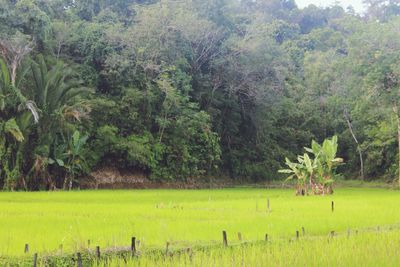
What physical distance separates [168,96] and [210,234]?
62.3 feet

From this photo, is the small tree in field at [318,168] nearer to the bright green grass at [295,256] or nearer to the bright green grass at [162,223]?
the bright green grass at [162,223]

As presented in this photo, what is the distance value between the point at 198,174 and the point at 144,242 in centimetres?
2263

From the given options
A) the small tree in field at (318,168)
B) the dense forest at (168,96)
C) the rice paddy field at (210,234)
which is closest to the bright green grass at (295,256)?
the rice paddy field at (210,234)

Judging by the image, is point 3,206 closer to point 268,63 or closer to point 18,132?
point 18,132

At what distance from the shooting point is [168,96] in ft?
89.8

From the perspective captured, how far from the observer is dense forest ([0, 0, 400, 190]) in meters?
23.0

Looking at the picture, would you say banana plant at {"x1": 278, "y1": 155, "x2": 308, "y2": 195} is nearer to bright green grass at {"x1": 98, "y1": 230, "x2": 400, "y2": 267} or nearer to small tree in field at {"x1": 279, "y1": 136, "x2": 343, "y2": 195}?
small tree in field at {"x1": 279, "y1": 136, "x2": 343, "y2": 195}

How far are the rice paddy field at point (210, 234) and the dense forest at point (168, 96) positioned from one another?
35.2ft

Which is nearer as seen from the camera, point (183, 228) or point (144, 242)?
point (144, 242)

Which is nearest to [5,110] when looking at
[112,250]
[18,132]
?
[18,132]

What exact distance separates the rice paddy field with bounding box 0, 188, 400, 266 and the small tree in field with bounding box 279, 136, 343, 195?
20.3 feet

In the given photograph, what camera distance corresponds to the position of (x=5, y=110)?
21.8 m

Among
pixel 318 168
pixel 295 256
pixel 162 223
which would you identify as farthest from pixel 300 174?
pixel 295 256

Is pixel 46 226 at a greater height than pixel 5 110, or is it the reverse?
pixel 5 110
